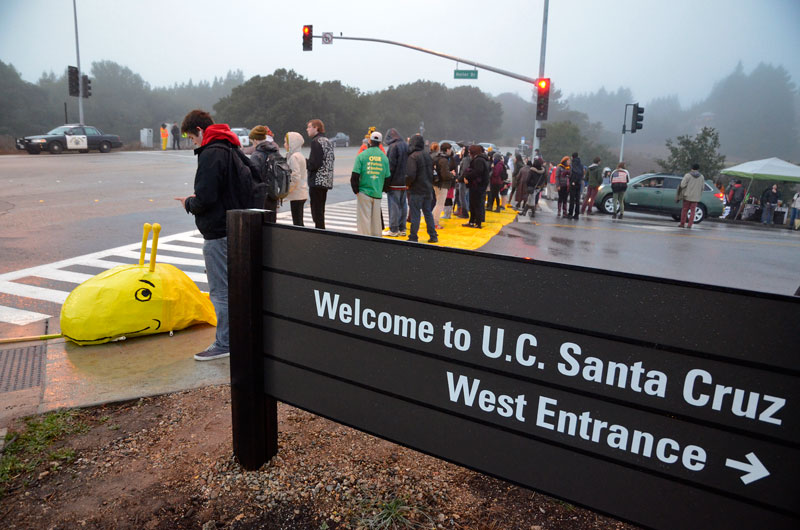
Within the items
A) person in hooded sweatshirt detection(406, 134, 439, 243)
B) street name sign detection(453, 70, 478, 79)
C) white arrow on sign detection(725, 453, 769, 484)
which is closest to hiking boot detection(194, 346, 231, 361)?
white arrow on sign detection(725, 453, 769, 484)

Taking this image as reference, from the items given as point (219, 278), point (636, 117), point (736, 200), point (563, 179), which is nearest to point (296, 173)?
point (219, 278)

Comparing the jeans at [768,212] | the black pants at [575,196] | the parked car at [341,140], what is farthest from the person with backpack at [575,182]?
the parked car at [341,140]

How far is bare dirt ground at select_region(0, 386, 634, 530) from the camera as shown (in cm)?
265

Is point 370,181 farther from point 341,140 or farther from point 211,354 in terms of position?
point 341,140

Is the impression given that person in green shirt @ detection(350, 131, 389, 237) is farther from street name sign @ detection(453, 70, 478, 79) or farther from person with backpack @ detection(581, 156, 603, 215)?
street name sign @ detection(453, 70, 478, 79)

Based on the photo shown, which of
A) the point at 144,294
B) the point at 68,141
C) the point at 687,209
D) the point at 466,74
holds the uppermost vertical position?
the point at 466,74

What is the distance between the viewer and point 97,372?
4344 mm

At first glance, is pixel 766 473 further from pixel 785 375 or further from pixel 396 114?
pixel 396 114

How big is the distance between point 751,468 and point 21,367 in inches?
192

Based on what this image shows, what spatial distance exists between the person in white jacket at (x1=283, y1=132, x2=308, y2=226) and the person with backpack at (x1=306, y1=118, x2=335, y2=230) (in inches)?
5.6

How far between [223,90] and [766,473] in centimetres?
21069

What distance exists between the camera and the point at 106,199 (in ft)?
50.2

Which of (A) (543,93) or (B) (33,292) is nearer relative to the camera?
(B) (33,292)

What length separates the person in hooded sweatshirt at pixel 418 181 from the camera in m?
10.4
